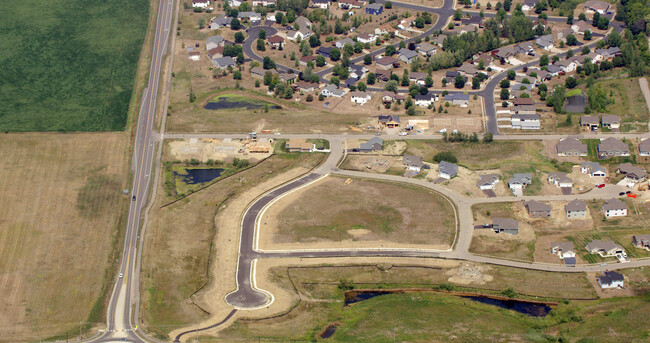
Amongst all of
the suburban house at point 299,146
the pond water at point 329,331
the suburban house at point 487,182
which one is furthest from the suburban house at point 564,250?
the suburban house at point 299,146

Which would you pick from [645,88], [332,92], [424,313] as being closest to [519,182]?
[424,313]

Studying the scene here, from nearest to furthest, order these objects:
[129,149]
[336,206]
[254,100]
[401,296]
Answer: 1. [401,296]
2. [336,206]
3. [129,149]
4. [254,100]

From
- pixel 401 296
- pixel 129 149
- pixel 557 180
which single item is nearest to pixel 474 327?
pixel 401 296

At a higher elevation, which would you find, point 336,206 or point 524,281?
point 336,206

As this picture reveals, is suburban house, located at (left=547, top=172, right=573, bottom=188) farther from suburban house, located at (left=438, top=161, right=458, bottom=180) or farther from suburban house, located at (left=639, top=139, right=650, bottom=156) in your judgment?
suburban house, located at (left=639, top=139, right=650, bottom=156)

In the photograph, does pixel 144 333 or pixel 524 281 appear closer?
pixel 144 333

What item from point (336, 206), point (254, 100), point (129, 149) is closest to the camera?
point (336, 206)

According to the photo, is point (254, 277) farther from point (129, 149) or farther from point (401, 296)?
point (129, 149)
